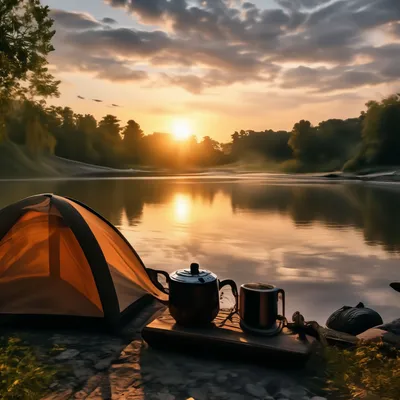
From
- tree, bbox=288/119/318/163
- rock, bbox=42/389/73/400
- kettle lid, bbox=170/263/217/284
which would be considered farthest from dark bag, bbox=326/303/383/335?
tree, bbox=288/119/318/163

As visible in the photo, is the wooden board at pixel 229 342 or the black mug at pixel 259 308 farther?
the black mug at pixel 259 308

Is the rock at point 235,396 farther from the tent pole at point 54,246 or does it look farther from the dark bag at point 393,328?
the tent pole at point 54,246

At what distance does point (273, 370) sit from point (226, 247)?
9742mm

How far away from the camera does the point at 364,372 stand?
456 centimetres

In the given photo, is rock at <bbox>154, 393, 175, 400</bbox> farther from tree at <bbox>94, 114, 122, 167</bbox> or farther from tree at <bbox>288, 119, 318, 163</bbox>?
tree at <bbox>94, 114, 122, 167</bbox>

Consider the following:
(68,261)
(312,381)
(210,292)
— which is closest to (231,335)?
(210,292)

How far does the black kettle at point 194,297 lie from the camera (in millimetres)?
4941

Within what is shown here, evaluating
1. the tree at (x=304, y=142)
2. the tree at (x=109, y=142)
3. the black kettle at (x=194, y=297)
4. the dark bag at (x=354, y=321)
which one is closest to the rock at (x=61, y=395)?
the black kettle at (x=194, y=297)

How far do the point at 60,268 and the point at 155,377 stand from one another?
2.51 meters

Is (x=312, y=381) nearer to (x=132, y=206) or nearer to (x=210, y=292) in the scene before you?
A: (x=210, y=292)

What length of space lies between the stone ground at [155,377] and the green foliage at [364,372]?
243 mm

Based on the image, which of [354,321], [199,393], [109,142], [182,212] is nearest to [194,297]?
[199,393]

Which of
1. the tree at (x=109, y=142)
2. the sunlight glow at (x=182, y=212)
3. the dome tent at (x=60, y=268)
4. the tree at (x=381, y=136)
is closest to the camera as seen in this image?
the dome tent at (x=60, y=268)

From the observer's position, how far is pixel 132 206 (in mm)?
27266
